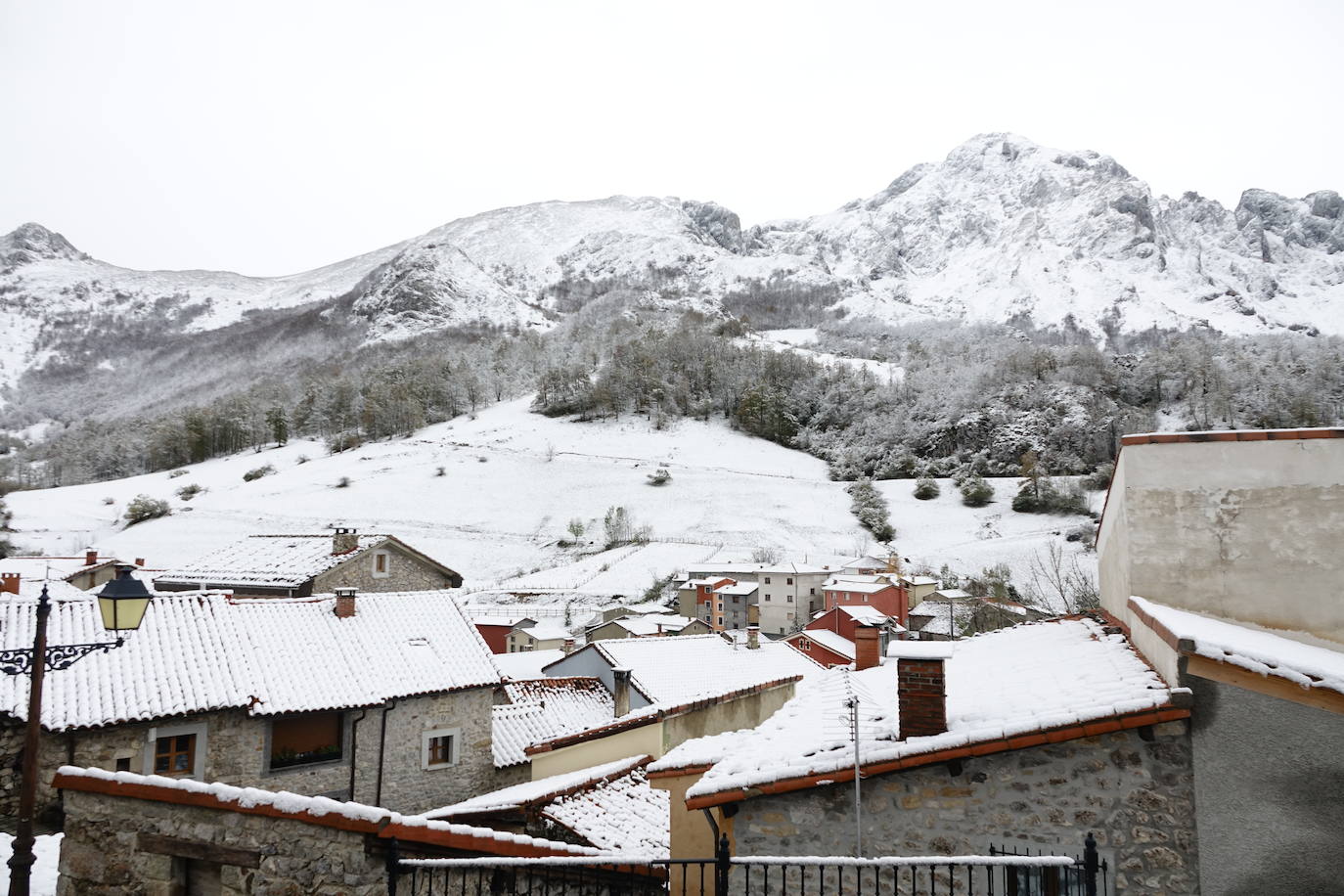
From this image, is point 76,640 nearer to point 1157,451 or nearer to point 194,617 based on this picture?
point 194,617

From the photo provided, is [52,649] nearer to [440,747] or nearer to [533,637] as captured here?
[440,747]

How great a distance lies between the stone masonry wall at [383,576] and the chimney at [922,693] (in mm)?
21087

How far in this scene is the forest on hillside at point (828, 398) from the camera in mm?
93562

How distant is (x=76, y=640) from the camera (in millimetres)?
13641

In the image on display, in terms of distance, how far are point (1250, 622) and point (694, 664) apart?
533 inches

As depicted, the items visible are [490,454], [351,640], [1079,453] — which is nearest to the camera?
[351,640]

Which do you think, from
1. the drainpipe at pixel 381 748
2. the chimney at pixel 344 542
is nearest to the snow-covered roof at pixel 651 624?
the chimney at pixel 344 542

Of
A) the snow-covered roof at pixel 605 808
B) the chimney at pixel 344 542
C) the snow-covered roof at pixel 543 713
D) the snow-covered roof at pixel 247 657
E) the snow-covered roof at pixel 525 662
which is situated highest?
the chimney at pixel 344 542

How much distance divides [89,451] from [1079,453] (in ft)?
489

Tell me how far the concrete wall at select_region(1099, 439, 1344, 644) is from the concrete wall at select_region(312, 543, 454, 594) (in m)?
22.0

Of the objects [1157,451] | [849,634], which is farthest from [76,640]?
[849,634]

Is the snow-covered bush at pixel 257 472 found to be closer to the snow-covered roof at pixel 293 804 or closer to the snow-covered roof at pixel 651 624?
the snow-covered roof at pixel 651 624

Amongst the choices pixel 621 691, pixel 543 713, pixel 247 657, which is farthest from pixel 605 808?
pixel 247 657

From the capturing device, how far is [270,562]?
2542 centimetres
